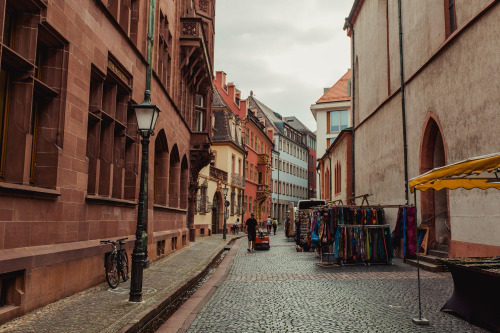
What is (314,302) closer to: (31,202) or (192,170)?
(31,202)

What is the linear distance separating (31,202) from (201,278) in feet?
20.0

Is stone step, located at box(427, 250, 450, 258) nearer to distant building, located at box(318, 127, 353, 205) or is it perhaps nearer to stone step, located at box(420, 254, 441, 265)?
stone step, located at box(420, 254, 441, 265)

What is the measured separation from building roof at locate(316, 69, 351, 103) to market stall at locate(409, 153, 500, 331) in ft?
142

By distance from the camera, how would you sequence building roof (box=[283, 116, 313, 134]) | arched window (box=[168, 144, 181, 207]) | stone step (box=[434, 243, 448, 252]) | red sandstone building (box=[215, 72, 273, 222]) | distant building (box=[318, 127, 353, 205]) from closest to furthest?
1. stone step (box=[434, 243, 448, 252])
2. arched window (box=[168, 144, 181, 207])
3. distant building (box=[318, 127, 353, 205])
4. red sandstone building (box=[215, 72, 273, 222])
5. building roof (box=[283, 116, 313, 134])

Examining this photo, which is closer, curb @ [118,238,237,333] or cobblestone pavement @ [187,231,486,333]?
curb @ [118,238,237,333]

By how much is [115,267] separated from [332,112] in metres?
43.8

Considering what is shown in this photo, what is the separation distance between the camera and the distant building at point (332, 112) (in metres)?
50.3

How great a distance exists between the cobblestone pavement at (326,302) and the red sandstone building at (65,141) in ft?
8.58

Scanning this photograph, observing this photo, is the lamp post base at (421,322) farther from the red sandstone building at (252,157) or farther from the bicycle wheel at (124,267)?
the red sandstone building at (252,157)

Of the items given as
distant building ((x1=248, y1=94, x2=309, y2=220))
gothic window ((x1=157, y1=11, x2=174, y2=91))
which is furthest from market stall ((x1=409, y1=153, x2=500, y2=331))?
distant building ((x1=248, y1=94, x2=309, y2=220))

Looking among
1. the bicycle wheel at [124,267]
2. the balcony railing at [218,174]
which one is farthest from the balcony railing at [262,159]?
the bicycle wheel at [124,267]

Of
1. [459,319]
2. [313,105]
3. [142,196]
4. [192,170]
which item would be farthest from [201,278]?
[313,105]

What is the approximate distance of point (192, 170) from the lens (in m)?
25.9

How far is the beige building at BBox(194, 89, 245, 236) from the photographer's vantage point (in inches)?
1453
